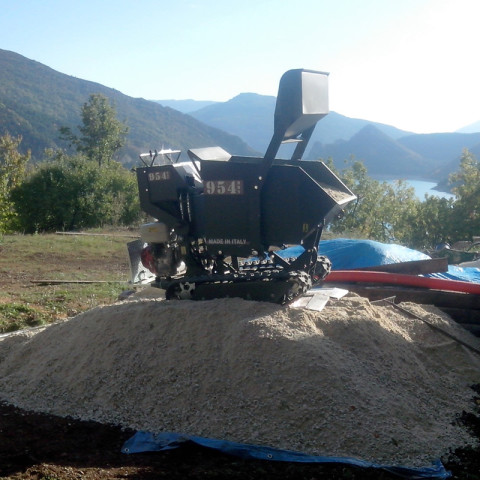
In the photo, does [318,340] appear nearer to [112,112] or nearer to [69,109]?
[112,112]

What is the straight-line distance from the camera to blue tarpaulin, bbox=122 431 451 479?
3.89 metres

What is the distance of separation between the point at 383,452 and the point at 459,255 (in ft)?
28.1

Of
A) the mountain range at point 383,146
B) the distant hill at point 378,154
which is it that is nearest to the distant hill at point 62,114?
the mountain range at point 383,146

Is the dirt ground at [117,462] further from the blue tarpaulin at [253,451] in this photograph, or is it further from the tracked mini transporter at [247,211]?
the tracked mini transporter at [247,211]

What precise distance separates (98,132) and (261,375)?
45623 mm

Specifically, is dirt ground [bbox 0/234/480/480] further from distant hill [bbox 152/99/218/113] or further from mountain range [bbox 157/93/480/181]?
distant hill [bbox 152/99/218/113]

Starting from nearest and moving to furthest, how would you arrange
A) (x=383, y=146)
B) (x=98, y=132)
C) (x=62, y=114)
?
(x=98, y=132) < (x=383, y=146) < (x=62, y=114)

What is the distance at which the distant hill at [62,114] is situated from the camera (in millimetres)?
81375

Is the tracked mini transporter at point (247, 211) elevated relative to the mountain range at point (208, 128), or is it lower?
→ lower

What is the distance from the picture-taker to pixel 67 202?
29.6 metres

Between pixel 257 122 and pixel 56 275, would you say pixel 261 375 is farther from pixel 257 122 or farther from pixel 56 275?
pixel 257 122

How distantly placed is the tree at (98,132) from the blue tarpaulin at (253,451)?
44.3 meters

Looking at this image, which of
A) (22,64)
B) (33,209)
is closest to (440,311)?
(33,209)

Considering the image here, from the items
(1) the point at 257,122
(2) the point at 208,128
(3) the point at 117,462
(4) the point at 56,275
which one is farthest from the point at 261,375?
(2) the point at 208,128
